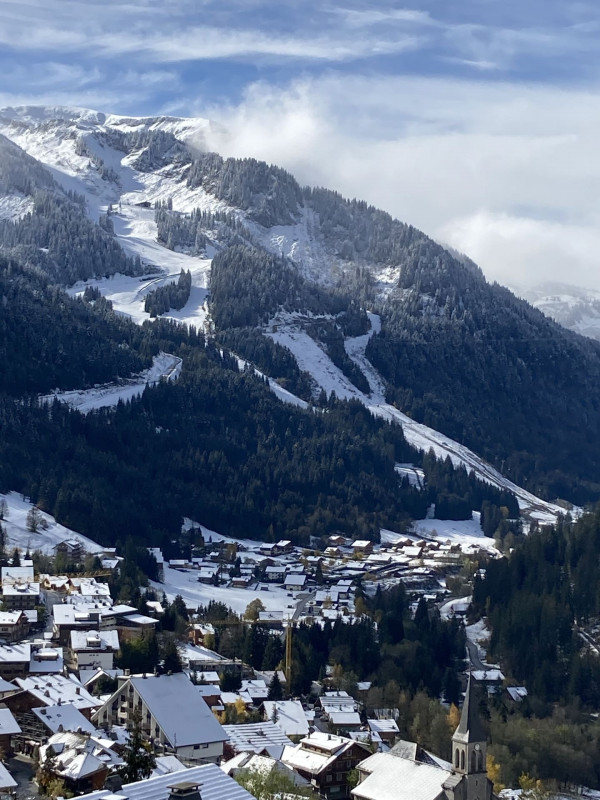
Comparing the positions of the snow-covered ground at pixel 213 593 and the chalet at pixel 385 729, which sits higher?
the chalet at pixel 385 729

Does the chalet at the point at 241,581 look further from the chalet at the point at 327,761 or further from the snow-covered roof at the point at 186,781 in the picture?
the snow-covered roof at the point at 186,781

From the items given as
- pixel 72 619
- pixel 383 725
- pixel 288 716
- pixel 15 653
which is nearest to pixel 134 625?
pixel 72 619

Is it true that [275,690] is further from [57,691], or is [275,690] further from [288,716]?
[57,691]

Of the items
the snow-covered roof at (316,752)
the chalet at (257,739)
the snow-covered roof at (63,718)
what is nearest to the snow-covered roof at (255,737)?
the chalet at (257,739)

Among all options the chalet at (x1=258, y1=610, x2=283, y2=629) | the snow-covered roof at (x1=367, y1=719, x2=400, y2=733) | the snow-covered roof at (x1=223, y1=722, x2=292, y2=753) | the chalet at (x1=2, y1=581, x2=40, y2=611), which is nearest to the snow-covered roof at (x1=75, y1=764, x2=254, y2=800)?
the snow-covered roof at (x1=223, y1=722, x2=292, y2=753)

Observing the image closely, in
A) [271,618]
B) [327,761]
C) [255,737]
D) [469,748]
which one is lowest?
[271,618]

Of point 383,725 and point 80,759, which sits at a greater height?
point 80,759
